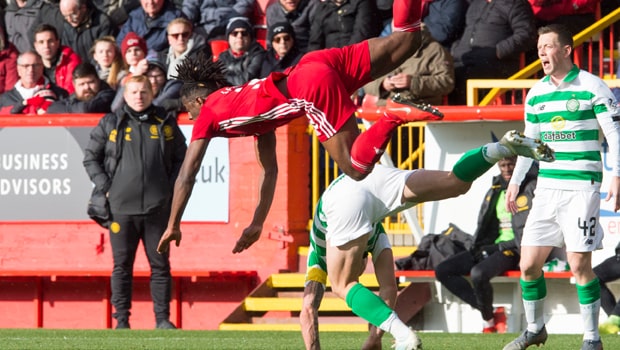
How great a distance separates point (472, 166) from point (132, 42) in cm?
758

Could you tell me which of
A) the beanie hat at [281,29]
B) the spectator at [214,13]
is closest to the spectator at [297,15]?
the beanie hat at [281,29]

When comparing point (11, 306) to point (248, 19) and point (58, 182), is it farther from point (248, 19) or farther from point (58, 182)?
point (248, 19)

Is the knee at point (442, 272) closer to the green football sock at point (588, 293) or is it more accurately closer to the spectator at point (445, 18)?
the spectator at point (445, 18)

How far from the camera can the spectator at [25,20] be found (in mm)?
16562

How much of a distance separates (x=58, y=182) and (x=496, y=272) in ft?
17.1

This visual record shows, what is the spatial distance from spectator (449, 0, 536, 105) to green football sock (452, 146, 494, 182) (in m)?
6.33

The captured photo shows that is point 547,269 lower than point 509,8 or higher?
lower

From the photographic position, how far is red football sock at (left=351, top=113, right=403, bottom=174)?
8125 mm

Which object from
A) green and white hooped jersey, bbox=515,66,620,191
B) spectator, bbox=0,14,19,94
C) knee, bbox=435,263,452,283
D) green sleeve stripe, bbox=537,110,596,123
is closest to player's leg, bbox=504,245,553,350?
green and white hooped jersey, bbox=515,66,620,191

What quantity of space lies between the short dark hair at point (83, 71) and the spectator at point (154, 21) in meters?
1.24

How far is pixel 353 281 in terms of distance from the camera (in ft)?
27.3

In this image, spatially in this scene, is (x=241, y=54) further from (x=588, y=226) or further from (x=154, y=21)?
(x=588, y=226)

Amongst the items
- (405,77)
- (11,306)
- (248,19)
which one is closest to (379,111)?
(405,77)

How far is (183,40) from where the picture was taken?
15.1 meters
